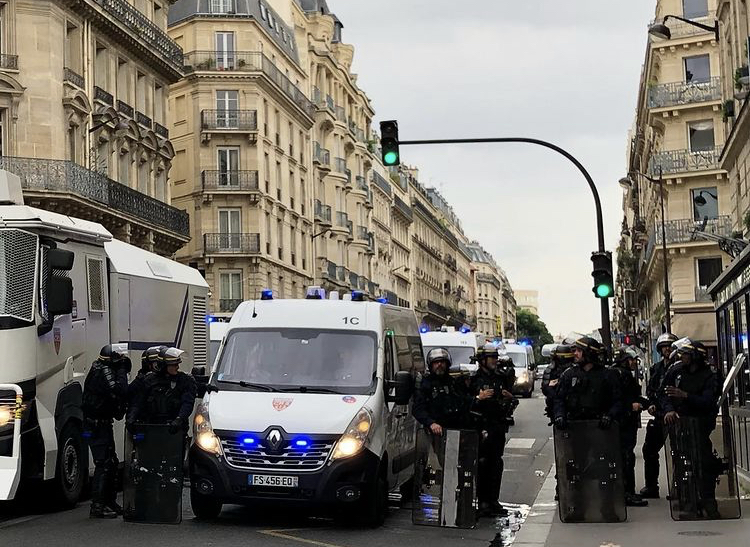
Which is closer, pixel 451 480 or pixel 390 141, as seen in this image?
pixel 451 480

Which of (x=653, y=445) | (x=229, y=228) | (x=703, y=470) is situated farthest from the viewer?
(x=229, y=228)

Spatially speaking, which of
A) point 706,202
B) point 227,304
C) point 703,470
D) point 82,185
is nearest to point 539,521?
point 703,470

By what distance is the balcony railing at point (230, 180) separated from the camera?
60562 mm

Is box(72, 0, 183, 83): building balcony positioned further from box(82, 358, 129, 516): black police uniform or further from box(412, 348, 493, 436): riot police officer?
box(412, 348, 493, 436): riot police officer

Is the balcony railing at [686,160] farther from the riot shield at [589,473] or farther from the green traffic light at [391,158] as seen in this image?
the riot shield at [589,473]

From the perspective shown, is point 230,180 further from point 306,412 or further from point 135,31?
point 306,412

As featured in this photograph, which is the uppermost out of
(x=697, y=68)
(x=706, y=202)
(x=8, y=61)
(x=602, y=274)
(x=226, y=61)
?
(x=226, y=61)

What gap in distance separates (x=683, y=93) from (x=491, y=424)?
4626 centimetres

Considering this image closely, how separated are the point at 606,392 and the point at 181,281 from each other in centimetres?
793

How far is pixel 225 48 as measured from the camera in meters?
61.1

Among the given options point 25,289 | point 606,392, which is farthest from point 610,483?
point 25,289

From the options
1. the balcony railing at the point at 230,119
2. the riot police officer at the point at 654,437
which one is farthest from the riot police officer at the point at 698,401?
the balcony railing at the point at 230,119

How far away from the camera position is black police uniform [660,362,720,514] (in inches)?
482

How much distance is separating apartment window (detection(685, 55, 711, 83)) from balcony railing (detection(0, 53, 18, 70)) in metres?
31.7
